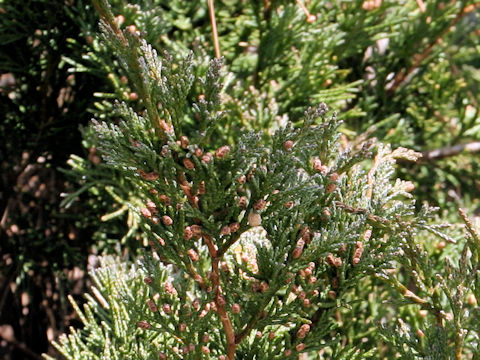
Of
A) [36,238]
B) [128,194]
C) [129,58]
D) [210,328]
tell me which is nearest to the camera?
[129,58]

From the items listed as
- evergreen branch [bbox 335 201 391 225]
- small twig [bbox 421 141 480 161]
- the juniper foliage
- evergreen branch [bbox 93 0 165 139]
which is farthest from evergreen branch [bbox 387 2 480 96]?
evergreen branch [bbox 93 0 165 139]

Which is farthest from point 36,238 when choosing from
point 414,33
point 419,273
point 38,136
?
point 414,33

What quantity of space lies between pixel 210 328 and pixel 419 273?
0.37 metres

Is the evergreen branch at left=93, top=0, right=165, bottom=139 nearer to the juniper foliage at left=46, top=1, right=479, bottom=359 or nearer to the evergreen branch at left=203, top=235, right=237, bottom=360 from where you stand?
the juniper foliage at left=46, top=1, right=479, bottom=359

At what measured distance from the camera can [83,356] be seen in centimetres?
104

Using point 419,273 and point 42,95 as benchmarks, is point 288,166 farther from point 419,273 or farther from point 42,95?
point 42,95

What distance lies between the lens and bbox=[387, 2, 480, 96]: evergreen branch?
5.31ft

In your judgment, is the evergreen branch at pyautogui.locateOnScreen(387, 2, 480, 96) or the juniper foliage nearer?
the juniper foliage

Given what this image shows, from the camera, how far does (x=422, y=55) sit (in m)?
1.65

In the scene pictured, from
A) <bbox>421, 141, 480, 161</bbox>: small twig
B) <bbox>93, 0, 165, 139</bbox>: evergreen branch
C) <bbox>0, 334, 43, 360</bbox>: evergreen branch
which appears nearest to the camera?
<bbox>93, 0, 165, 139</bbox>: evergreen branch

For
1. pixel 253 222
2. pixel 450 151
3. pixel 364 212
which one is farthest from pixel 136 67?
pixel 450 151

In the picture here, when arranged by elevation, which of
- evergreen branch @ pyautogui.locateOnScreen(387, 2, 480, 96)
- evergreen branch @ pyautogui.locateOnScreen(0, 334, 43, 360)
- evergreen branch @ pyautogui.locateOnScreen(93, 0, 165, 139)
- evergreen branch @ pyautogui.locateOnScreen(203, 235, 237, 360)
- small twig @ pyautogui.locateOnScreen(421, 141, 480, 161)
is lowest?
evergreen branch @ pyautogui.locateOnScreen(0, 334, 43, 360)

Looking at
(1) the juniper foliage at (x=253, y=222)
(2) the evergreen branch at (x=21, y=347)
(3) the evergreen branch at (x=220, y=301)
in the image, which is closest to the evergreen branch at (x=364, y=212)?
(1) the juniper foliage at (x=253, y=222)

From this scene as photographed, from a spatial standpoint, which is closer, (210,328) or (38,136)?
(210,328)
